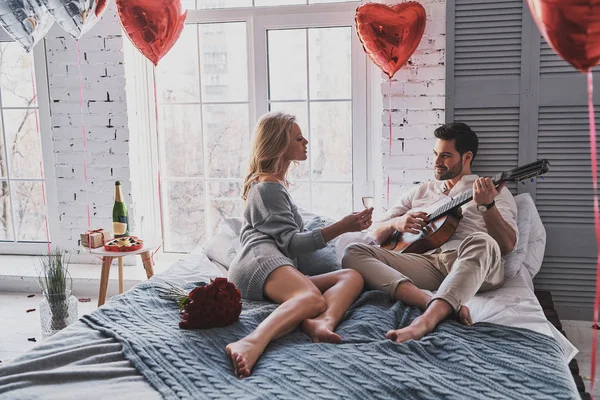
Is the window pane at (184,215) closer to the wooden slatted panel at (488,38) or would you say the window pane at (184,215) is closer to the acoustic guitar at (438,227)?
the acoustic guitar at (438,227)

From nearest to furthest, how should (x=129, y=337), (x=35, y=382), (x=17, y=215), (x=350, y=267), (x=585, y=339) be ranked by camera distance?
(x=35, y=382)
(x=129, y=337)
(x=350, y=267)
(x=585, y=339)
(x=17, y=215)

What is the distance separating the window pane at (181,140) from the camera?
12.0 feet

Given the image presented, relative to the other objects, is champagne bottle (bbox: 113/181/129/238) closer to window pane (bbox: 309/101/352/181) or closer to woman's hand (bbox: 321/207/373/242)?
window pane (bbox: 309/101/352/181)

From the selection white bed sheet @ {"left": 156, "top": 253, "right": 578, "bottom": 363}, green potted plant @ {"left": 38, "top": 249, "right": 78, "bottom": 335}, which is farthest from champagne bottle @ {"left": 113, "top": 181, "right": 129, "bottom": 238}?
white bed sheet @ {"left": 156, "top": 253, "right": 578, "bottom": 363}

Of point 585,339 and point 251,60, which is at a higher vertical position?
point 251,60

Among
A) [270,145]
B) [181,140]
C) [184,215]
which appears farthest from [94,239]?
[270,145]

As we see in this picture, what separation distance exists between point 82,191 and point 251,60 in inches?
50.1

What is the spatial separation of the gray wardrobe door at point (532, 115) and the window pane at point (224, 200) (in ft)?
4.41

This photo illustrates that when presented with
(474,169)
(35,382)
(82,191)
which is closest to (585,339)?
(474,169)

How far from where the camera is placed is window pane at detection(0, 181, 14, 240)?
3.97m

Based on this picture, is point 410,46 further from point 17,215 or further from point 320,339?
point 17,215

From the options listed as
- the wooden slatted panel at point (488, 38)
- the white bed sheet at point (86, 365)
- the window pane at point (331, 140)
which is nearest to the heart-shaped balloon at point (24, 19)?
the window pane at point (331, 140)

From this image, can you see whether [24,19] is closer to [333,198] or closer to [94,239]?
[94,239]

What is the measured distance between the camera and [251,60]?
3.49 metres
